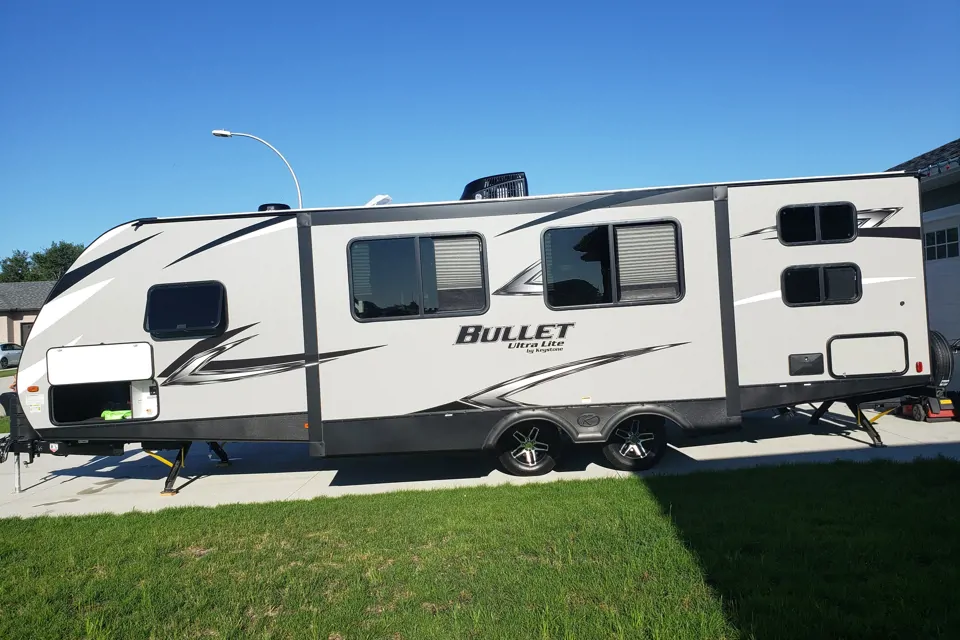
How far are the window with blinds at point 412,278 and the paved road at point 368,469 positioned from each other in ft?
6.76

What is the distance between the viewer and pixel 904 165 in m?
11.9

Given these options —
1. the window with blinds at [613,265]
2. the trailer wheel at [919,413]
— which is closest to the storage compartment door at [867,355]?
the window with blinds at [613,265]

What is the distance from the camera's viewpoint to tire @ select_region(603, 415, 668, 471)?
267 inches

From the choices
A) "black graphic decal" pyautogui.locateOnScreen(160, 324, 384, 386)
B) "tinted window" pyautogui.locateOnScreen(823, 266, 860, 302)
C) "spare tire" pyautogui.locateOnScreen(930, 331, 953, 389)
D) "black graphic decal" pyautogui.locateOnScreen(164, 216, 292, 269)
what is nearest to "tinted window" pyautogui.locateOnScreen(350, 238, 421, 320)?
"black graphic decal" pyautogui.locateOnScreen(160, 324, 384, 386)

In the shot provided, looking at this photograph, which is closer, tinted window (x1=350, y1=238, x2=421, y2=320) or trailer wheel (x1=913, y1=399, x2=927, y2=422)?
tinted window (x1=350, y1=238, x2=421, y2=320)

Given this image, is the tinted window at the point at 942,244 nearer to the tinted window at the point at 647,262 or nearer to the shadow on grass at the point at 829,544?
the shadow on grass at the point at 829,544

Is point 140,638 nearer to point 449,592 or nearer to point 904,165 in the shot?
point 449,592

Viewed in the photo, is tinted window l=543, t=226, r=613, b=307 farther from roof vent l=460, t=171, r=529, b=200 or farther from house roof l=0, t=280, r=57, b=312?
house roof l=0, t=280, r=57, b=312

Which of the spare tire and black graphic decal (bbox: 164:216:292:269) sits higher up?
black graphic decal (bbox: 164:216:292:269)

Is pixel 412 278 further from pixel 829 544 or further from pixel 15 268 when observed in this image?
pixel 15 268

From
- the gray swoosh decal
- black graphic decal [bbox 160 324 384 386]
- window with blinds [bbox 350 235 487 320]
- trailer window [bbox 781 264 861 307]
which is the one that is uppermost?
the gray swoosh decal

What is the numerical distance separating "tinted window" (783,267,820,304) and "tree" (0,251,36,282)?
87.6 metres

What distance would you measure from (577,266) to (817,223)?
8.45ft

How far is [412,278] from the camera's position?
637cm
